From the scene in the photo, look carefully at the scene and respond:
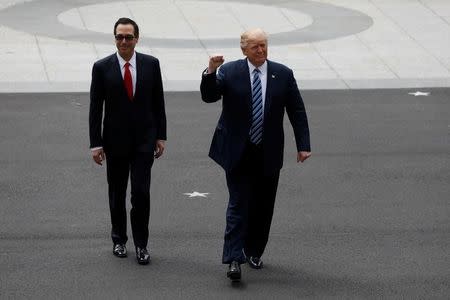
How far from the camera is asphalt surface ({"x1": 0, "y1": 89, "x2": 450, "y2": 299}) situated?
386 inches

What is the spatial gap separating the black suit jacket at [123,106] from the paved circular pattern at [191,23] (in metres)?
9.64

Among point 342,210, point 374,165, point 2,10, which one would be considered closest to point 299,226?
point 342,210

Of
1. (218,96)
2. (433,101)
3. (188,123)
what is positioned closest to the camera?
(218,96)

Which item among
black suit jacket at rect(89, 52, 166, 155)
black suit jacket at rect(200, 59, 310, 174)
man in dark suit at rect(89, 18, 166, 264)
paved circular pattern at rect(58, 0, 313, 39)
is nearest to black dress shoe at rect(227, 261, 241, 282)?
black suit jacket at rect(200, 59, 310, 174)

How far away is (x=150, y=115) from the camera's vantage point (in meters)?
10.2

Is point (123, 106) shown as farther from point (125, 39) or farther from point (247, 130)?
point (247, 130)

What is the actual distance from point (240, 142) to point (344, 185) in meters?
3.08

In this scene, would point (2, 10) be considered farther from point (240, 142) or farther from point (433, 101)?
point (240, 142)

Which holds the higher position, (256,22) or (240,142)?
(240,142)

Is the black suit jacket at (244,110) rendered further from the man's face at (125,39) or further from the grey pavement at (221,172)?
the grey pavement at (221,172)

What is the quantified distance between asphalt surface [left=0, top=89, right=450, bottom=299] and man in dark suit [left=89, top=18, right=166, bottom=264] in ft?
1.88

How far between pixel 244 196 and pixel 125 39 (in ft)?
4.82

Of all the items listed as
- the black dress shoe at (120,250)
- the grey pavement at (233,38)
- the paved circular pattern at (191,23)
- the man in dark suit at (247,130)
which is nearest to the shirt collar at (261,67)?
the man in dark suit at (247,130)

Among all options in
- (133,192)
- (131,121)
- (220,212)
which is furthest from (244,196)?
(220,212)
